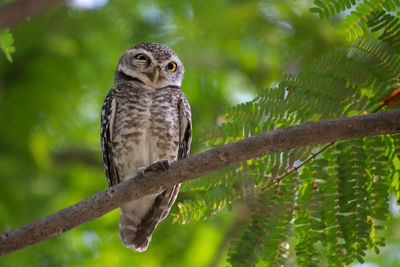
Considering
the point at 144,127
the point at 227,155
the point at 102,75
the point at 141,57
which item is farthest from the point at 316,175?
the point at 102,75

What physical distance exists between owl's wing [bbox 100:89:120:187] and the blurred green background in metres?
0.72

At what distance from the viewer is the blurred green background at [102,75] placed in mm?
4004

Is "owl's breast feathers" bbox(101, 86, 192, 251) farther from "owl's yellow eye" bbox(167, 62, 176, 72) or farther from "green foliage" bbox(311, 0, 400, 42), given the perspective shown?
"green foliage" bbox(311, 0, 400, 42)

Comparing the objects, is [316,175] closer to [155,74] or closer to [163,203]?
[163,203]

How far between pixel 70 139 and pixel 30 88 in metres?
0.96

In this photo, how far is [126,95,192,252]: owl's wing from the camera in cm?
317

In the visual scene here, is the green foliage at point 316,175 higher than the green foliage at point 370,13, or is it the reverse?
the green foliage at point 370,13

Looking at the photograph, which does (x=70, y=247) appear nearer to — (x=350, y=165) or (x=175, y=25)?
(x=175, y=25)

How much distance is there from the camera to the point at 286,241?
220 centimetres

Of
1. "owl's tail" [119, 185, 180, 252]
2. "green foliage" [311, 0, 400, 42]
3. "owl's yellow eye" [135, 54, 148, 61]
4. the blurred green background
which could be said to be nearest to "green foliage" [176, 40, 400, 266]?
"green foliage" [311, 0, 400, 42]

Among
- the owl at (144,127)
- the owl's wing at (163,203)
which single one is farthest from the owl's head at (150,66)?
the owl's wing at (163,203)

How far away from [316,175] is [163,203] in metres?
1.40

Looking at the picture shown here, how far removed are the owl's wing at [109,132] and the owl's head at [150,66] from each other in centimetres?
22

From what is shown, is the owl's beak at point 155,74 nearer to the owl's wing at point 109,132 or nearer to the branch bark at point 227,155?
the owl's wing at point 109,132
